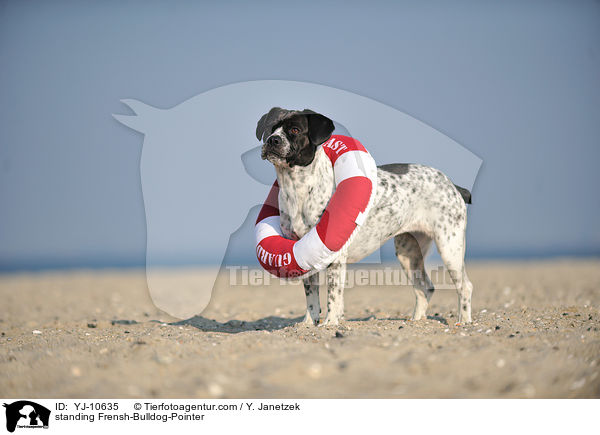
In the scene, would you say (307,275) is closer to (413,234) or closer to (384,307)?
(413,234)

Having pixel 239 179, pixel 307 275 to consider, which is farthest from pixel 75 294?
pixel 307 275

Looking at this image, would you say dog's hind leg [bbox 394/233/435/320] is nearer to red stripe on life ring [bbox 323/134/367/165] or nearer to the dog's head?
red stripe on life ring [bbox 323/134/367/165]

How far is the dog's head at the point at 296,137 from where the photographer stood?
4.72 metres

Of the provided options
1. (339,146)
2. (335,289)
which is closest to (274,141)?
(339,146)

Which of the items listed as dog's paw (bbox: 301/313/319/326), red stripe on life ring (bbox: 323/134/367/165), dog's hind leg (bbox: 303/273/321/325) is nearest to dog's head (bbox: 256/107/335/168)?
red stripe on life ring (bbox: 323/134/367/165)

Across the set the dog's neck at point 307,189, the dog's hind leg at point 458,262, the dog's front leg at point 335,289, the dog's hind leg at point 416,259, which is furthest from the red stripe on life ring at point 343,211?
the dog's hind leg at point 416,259

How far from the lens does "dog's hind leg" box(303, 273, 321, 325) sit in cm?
530

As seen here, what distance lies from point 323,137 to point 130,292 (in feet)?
29.5

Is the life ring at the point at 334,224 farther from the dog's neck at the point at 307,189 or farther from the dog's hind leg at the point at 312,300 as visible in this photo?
the dog's hind leg at the point at 312,300

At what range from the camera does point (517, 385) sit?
276 cm

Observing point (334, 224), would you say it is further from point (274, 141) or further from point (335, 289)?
point (274, 141)

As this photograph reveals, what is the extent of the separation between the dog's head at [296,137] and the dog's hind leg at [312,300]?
133cm

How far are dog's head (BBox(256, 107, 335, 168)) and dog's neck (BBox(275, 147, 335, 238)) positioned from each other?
0.43ft

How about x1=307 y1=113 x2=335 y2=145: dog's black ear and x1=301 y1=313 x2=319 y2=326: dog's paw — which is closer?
x1=307 y1=113 x2=335 y2=145: dog's black ear
